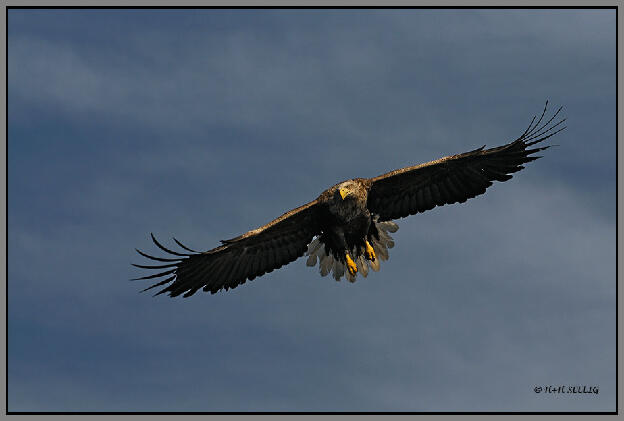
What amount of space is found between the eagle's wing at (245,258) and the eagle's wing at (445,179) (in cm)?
132

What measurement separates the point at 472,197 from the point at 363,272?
2497 mm

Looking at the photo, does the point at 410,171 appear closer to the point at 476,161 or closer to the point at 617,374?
the point at 476,161

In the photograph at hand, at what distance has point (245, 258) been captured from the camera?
20.8 metres

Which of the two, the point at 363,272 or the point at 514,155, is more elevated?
the point at 514,155

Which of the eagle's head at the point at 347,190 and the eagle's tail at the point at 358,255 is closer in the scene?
the eagle's head at the point at 347,190

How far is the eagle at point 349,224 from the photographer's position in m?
19.8

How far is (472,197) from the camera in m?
20.3

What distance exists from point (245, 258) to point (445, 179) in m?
3.85

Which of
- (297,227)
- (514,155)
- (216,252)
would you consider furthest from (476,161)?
(216,252)

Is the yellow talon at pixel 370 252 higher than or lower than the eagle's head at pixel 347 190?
lower

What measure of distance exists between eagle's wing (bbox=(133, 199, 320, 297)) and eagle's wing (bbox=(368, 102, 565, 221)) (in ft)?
4.35

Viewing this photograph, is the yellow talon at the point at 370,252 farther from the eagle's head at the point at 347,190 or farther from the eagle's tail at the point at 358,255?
the eagle's head at the point at 347,190

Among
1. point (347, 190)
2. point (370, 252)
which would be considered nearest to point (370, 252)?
point (370, 252)

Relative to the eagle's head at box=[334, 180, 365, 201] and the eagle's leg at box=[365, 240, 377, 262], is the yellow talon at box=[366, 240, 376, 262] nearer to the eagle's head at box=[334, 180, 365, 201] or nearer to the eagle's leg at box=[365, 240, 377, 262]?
the eagle's leg at box=[365, 240, 377, 262]
